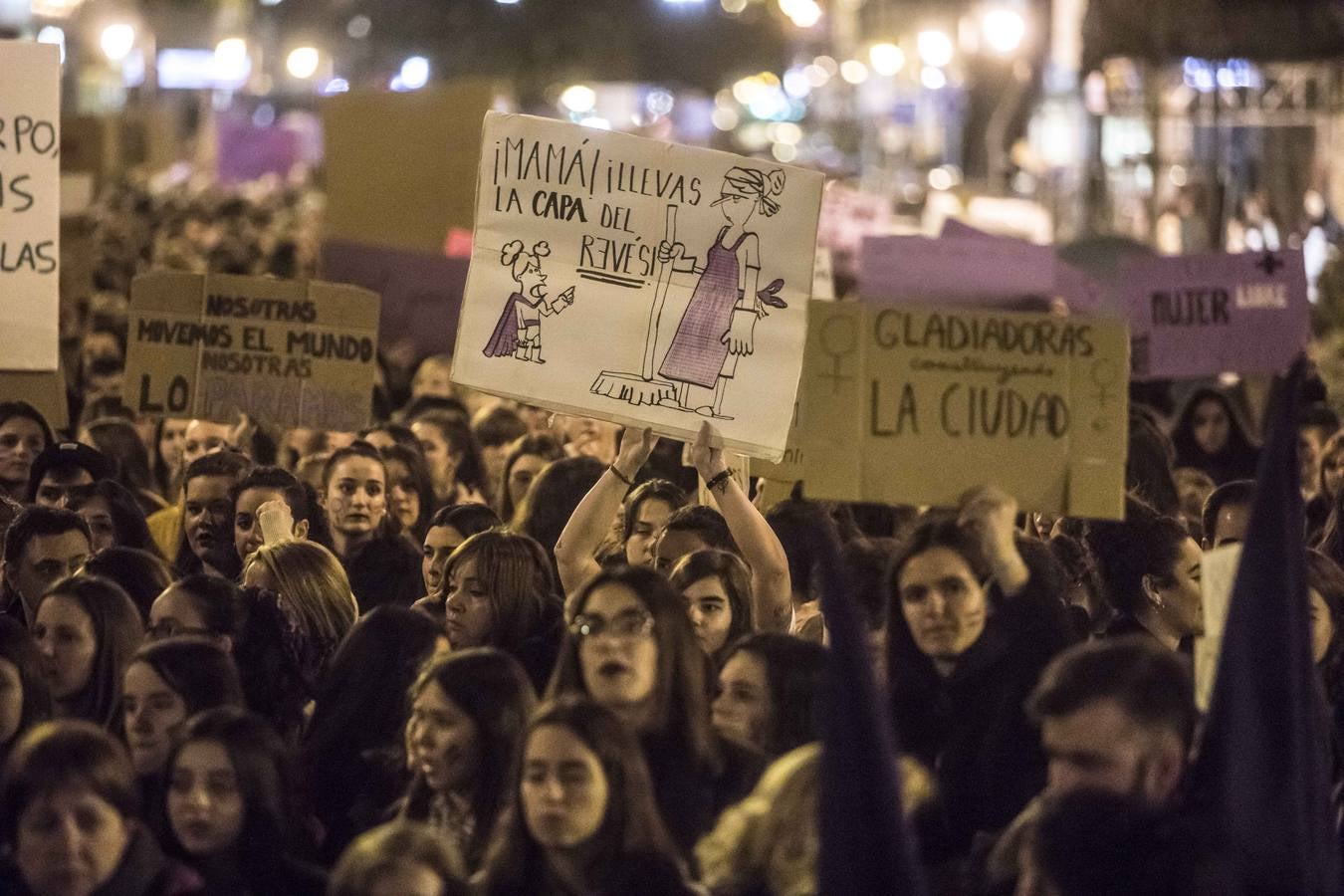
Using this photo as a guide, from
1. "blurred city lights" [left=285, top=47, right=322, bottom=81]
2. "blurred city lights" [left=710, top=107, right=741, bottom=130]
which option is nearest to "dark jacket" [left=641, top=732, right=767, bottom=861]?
"blurred city lights" [left=285, top=47, right=322, bottom=81]

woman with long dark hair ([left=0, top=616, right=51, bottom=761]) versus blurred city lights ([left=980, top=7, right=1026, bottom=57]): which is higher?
blurred city lights ([left=980, top=7, right=1026, bottom=57])

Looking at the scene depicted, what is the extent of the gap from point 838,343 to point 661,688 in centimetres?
129

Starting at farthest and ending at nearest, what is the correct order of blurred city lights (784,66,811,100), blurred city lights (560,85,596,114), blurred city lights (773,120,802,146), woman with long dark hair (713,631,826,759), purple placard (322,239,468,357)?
blurred city lights (784,66,811,100)
blurred city lights (773,120,802,146)
blurred city lights (560,85,596,114)
purple placard (322,239,468,357)
woman with long dark hair (713,631,826,759)

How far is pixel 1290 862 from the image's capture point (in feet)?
13.9

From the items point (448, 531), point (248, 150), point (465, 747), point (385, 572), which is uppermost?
point (248, 150)

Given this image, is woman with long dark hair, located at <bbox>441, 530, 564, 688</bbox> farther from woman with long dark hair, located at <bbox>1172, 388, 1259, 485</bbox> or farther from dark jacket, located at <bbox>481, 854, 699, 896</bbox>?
woman with long dark hair, located at <bbox>1172, 388, 1259, 485</bbox>

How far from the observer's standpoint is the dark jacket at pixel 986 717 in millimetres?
4828

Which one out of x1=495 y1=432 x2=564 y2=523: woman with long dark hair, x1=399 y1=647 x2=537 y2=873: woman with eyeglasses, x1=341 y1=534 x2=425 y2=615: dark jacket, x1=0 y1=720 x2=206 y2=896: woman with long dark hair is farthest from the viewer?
x1=495 y1=432 x2=564 y2=523: woman with long dark hair

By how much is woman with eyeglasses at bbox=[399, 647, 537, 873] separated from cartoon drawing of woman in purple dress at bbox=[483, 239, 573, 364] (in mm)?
1796

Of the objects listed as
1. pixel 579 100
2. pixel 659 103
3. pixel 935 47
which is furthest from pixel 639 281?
pixel 659 103

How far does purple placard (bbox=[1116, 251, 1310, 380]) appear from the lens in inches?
384

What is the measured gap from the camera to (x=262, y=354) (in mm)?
8289

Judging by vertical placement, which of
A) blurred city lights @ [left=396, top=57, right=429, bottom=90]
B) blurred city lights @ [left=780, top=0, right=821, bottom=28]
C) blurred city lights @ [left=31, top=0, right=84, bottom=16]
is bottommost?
blurred city lights @ [left=31, top=0, right=84, bottom=16]

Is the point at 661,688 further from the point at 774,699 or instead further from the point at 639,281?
the point at 639,281
